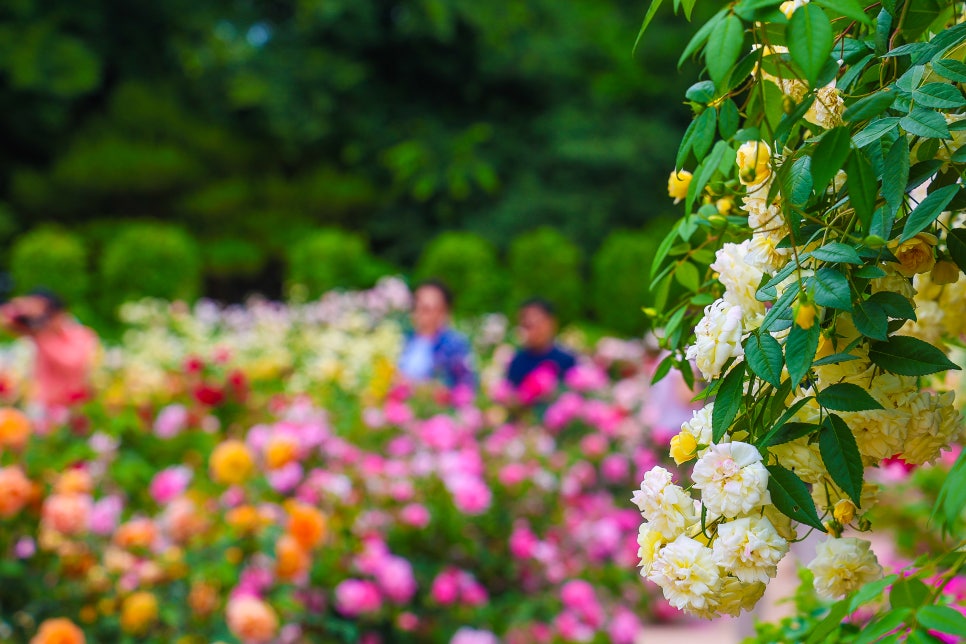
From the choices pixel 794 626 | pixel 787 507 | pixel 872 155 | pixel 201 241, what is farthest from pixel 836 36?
pixel 201 241

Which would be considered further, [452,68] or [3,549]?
[452,68]

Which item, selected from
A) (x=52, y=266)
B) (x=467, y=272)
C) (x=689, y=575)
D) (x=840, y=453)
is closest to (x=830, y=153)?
(x=840, y=453)

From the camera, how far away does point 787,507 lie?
736mm

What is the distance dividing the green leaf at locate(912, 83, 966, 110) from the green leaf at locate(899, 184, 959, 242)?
63 mm

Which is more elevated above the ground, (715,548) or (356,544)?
(356,544)

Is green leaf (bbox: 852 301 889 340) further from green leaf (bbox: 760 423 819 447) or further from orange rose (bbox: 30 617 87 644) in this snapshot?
orange rose (bbox: 30 617 87 644)

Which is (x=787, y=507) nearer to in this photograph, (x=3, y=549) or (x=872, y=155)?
(x=872, y=155)

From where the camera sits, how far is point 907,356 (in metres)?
0.74

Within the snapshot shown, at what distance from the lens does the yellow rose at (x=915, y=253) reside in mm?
792

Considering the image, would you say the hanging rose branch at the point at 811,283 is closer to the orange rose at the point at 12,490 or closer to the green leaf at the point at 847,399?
the green leaf at the point at 847,399

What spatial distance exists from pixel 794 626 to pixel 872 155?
81 centimetres

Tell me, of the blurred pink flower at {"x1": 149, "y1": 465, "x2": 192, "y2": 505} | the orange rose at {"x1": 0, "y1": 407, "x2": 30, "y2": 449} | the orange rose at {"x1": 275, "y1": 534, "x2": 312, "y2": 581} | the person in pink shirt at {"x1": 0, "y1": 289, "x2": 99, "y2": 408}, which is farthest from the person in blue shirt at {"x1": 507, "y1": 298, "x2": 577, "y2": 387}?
the orange rose at {"x1": 0, "y1": 407, "x2": 30, "y2": 449}

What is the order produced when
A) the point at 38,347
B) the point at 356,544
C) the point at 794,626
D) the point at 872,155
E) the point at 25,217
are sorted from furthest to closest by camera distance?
the point at 25,217 < the point at 38,347 < the point at 356,544 < the point at 794,626 < the point at 872,155

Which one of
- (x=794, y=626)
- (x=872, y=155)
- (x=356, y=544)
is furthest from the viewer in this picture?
(x=356, y=544)
